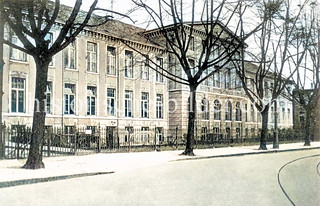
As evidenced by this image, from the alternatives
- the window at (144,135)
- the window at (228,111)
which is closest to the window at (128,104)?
the window at (144,135)

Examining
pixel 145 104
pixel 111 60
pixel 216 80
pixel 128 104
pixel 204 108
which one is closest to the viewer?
pixel 111 60

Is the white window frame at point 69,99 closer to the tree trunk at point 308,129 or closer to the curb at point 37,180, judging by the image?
the curb at point 37,180

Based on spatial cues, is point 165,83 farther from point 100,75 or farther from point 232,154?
point 232,154

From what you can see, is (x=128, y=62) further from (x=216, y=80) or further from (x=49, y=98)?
(x=216, y=80)

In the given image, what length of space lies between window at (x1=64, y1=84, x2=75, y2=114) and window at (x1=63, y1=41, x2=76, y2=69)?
149 cm

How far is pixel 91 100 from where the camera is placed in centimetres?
2895

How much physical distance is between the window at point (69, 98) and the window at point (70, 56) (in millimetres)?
1485

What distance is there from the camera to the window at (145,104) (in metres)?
33.2

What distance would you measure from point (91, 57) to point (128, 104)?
17.7 ft

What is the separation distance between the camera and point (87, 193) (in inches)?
310

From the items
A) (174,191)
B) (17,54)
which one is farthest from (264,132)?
(174,191)

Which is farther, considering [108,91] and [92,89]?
[108,91]

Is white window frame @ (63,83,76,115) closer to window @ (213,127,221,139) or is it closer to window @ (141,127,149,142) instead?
window @ (141,127,149,142)

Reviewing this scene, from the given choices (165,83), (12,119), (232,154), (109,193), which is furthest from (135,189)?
(165,83)
